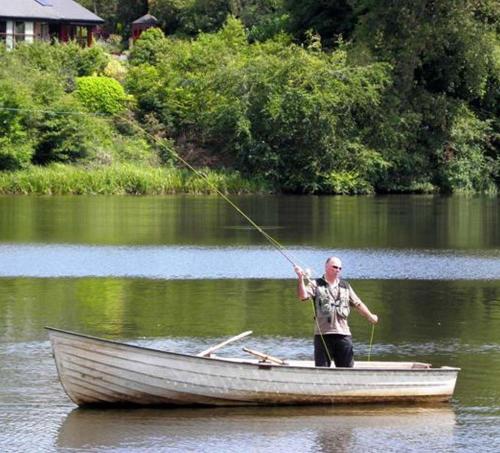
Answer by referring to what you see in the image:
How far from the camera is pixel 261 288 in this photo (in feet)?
116

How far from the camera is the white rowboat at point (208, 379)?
1956cm

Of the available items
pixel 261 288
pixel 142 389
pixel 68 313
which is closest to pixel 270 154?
pixel 261 288

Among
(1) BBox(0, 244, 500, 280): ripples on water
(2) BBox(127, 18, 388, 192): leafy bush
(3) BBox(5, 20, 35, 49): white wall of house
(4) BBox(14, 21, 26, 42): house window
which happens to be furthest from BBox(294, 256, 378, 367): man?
(4) BBox(14, 21, 26, 42): house window

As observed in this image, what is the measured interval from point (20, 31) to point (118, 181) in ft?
101

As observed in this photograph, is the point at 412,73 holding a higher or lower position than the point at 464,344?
higher

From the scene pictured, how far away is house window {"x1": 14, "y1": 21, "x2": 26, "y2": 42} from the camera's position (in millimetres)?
99062

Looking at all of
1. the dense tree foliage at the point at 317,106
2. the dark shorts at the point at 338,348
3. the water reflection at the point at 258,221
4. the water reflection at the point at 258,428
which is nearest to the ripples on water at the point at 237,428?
the water reflection at the point at 258,428

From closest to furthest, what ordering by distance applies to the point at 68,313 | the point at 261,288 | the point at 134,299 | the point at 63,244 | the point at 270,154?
the point at 68,313
the point at 134,299
the point at 261,288
the point at 63,244
the point at 270,154

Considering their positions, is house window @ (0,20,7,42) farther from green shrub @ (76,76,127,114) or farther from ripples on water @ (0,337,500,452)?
ripples on water @ (0,337,500,452)

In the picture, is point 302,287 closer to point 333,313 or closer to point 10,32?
point 333,313

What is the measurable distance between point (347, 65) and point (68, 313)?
49.4 m

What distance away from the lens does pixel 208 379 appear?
1984 cm

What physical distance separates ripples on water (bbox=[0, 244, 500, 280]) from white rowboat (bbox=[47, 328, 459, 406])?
17.1m

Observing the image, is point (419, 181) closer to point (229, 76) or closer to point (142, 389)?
point (229, 76)
